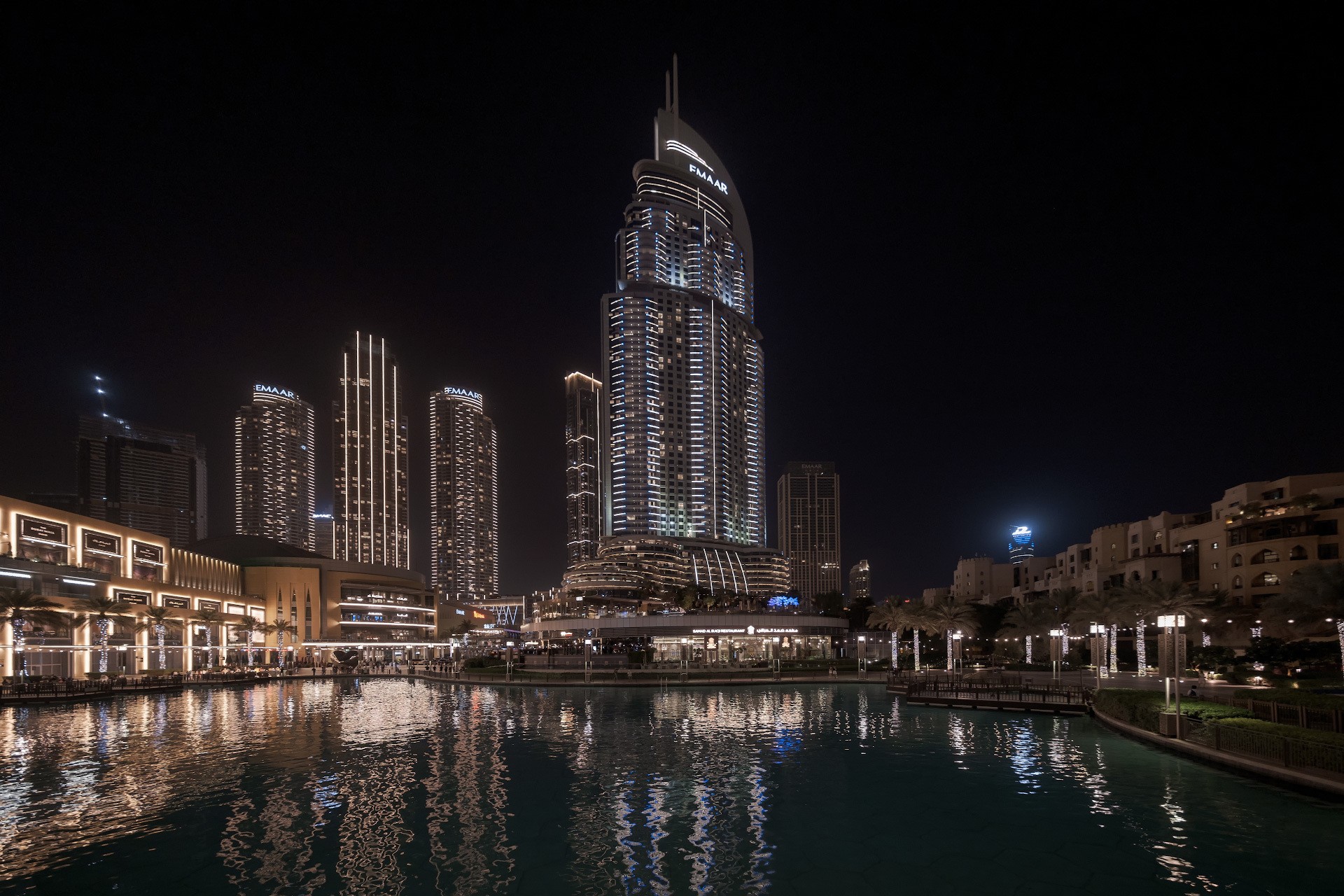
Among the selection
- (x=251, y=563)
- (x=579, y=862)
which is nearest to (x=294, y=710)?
(x=579, y=862)

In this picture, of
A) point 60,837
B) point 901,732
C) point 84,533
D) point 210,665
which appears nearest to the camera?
point 60,837

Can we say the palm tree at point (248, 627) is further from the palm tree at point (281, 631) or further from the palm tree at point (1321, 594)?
the palm tree at point (1321, 594)

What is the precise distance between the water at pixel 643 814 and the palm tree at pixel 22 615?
33.9 metres

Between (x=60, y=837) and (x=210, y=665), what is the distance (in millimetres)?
107843

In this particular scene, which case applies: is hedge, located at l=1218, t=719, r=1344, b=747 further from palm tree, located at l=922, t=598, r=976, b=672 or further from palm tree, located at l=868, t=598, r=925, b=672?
palm tree, located at l=922, t=598, r=976, b=672

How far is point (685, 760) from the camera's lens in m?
32.9

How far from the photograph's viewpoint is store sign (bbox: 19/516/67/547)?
267 ft

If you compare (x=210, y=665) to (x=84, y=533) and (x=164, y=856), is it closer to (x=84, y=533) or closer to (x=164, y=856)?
(x=84, y=533)

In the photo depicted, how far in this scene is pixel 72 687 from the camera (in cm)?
6494

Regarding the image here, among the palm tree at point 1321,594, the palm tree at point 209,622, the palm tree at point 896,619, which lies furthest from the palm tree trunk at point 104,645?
the palm tree at point 1321,594

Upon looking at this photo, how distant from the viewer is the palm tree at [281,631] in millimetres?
133400

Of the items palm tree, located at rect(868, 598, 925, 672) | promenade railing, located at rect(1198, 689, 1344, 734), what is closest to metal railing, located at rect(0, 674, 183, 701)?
palm tree, located at rect(868, 598, 925, 672)

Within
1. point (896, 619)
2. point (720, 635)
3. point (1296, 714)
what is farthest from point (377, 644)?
point (1296, 714)

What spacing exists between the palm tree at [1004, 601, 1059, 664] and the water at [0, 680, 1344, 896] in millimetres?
51814
